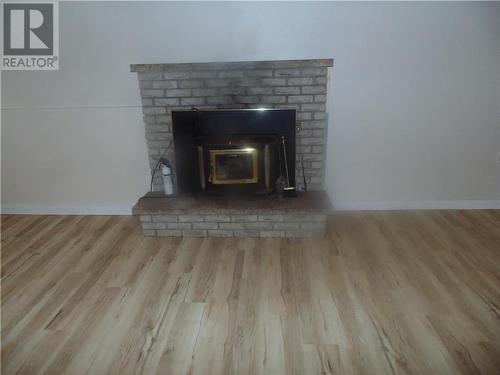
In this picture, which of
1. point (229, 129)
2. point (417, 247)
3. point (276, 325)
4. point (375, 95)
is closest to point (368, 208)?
point (417, 247)

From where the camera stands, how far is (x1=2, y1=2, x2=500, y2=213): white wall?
2.38m

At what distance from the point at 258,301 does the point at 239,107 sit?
1414 millimetres

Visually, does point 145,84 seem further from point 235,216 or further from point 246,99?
point 235,216

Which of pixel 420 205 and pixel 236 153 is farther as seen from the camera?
pixel 420 205

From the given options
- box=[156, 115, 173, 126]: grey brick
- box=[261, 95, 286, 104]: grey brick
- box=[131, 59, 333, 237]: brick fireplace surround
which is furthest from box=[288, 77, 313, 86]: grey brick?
box=[156, 115, 173, 126]: grey brick

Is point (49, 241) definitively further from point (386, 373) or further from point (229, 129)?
point (386, 373)

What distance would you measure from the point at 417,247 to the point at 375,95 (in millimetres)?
1159

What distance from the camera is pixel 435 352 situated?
1425mm

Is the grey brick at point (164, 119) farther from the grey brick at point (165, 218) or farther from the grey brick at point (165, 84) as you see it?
the grey brick at point (165, 218)

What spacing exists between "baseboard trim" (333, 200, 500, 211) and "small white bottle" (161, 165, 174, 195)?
137cm

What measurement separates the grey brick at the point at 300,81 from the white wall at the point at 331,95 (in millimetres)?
193

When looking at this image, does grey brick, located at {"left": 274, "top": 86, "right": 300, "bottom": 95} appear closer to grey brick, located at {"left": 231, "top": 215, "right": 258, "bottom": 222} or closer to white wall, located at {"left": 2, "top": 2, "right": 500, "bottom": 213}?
white wall, located at {"left": 2, "top": 2, "right": 500, "bottom": 213}

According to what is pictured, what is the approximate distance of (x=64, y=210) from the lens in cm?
296

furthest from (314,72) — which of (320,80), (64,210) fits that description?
(64,210)
